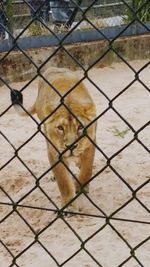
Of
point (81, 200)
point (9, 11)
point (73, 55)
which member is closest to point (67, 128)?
point (81, 200)

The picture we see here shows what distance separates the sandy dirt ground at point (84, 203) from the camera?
3643mm

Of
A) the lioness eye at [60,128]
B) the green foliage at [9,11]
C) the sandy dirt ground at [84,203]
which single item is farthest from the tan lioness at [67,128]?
the green foliage at [9,11]

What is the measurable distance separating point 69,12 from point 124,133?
3532mm

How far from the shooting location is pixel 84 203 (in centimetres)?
447

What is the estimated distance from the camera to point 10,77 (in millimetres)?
7762

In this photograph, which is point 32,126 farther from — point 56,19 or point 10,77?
point 56,19

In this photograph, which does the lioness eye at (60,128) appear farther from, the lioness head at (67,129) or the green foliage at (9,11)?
the green foliage at (9,11)

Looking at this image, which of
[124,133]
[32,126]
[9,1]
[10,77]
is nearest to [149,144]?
[124,133]

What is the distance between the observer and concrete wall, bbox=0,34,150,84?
25.4 feet

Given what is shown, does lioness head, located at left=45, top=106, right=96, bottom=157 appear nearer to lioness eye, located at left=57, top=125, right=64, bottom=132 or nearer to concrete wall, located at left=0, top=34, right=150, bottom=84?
lioness eye, located at left=57, top=125, right=64, bottom=132

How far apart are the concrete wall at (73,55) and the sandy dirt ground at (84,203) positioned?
547 mm

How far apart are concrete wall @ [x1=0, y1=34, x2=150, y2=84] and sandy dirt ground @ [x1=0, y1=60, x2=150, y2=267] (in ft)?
1.79

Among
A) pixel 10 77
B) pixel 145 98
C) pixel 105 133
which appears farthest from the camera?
pixel 10 77

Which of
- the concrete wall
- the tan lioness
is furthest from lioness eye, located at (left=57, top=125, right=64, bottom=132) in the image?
the concrete wall
